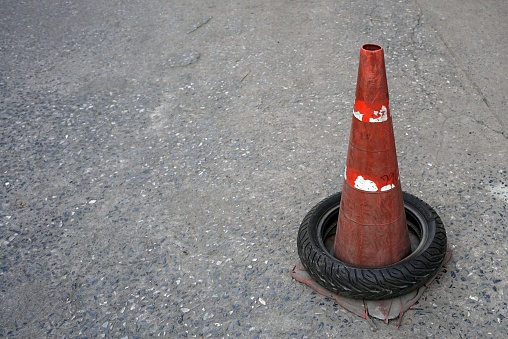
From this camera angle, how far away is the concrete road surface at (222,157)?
2775mm

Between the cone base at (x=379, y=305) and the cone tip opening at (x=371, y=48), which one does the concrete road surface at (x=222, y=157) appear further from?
the cone tip opening at (x=371, y=48)

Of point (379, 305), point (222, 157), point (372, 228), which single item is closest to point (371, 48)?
point (372, 228)

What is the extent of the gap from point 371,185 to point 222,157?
158cm

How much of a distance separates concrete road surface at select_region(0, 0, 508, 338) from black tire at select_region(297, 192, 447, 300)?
5.6 inches

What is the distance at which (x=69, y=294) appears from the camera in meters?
2.93

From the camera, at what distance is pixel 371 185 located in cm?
265

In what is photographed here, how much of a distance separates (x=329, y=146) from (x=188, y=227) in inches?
51.4

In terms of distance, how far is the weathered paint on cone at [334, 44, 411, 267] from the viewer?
98.0 inches

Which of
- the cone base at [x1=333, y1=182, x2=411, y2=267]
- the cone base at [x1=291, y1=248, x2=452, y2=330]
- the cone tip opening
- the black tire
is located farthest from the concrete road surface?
the cone tip opening

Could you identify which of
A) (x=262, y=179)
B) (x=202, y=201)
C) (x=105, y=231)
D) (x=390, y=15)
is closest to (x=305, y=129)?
(x=262, y=179)

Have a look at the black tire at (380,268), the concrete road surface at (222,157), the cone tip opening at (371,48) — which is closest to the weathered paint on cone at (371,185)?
the cone tip opening at (371,48)

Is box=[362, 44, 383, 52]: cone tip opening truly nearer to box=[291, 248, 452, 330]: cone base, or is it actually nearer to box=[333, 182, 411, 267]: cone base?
box=[333, 182, 411, 267]: cone base

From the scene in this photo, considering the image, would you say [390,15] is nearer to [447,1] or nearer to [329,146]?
[447,1]

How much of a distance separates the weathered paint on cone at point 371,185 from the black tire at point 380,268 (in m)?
0.14
